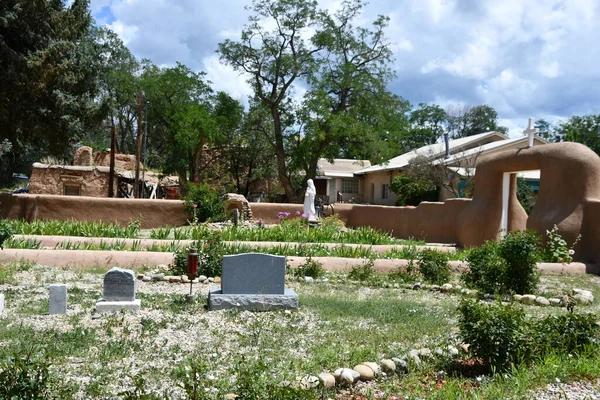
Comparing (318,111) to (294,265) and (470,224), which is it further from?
(294,265)

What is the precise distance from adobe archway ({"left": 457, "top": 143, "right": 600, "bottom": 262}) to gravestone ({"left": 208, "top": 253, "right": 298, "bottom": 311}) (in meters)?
9.15

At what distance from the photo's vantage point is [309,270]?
12.2 meters

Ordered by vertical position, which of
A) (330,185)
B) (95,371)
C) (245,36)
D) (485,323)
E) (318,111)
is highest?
A: (245,36)

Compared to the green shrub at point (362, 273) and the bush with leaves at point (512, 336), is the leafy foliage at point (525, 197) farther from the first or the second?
the bush with leaves at point (512, 336)

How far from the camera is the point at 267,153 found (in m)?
41.7

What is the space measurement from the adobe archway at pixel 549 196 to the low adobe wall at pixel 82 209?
1148cm

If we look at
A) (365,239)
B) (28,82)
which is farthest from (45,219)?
(365,239)

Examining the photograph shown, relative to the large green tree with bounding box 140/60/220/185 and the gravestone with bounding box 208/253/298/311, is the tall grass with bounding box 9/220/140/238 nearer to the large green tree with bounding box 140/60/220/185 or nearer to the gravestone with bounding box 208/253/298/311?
the gravestone with bounding box 208/253/298/311

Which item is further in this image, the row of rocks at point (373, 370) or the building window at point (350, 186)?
the building window at point (350, 186)

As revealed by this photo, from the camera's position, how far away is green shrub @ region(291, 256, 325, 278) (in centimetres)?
1216

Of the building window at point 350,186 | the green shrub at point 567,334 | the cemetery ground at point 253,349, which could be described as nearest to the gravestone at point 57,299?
the cemetery ground at point 253,349

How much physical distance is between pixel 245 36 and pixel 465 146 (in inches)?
617

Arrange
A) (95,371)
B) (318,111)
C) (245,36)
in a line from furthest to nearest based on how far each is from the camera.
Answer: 1. (245,36)
2. (318,111)
3. (95,371)

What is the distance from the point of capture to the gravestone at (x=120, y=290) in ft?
26.5
